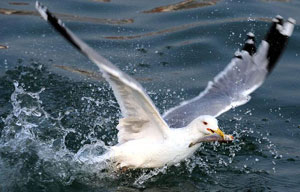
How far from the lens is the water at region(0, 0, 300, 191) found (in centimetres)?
746

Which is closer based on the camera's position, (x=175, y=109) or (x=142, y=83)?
(x=175, y=109)

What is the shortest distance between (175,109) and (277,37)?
4.87ft

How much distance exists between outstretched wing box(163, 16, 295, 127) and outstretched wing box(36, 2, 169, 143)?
2.19 feet

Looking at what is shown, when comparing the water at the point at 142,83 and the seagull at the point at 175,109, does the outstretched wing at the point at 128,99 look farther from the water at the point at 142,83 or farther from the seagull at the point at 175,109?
the water at the point at 142,83

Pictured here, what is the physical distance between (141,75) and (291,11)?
350cm

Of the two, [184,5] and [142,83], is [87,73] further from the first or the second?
[184,5]

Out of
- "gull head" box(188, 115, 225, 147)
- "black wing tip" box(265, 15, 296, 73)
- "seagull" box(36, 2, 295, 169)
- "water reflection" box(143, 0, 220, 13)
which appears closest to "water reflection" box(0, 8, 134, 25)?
"water reflection" box(143, 0, 220, 13)

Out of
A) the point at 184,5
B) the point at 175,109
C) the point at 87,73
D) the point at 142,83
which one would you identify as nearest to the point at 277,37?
the point at 175,109

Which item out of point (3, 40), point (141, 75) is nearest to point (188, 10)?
point (141, 75)

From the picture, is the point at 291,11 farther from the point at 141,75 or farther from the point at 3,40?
the point at 3,40

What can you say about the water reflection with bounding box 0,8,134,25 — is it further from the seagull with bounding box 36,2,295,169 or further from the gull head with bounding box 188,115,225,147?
the gull head with bounding box 188,115,225,147

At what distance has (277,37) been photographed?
307 inches

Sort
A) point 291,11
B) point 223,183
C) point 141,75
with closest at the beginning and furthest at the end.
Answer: point 223,183
point 141,75
point 291,11

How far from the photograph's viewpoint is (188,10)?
40.5ft
